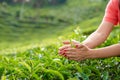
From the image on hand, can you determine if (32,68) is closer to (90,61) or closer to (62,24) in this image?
(90,61)

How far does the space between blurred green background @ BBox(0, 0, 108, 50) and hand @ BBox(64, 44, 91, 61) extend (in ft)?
187

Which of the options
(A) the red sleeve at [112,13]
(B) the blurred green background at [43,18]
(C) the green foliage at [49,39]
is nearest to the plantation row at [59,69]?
(C) the green foliage at [49,39]

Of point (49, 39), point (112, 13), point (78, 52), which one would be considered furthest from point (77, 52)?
point (49, 39)

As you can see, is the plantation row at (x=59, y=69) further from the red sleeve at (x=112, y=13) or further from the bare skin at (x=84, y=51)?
the red sleeve at (x=112, y=13)

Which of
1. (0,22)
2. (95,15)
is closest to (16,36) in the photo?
(0,22)

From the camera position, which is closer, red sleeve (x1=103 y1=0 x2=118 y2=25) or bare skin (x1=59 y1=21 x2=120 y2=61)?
bare skin (x1=59 y1=21 x2=120 y2=61)

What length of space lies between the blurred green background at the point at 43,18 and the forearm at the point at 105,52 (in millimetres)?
56852

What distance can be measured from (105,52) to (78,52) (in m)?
0.29

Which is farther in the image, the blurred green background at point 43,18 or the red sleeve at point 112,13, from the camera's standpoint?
the blurred green background at point 43,18

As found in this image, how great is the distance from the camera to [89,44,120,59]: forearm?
127 inches

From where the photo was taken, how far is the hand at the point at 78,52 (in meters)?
3.14

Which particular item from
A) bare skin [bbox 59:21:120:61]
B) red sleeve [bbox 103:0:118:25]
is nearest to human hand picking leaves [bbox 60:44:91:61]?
bare skin [bbox 59:21:120:61]

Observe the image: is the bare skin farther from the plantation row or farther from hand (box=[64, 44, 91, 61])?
A: the plantation row

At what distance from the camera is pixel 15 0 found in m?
92.5
